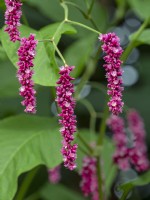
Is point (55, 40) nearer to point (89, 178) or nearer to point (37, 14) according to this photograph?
point (89, 178)

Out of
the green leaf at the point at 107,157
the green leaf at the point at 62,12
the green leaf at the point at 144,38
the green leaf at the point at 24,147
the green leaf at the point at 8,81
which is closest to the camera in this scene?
the green leaf at the point at 24,147

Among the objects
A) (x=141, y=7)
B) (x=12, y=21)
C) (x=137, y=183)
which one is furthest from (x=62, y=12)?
(x=12, y=21)

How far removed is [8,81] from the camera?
6.85 ft

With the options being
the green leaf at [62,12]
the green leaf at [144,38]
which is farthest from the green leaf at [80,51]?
the green leaf at [144,38]

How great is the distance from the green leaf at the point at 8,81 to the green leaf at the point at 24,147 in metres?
0.14

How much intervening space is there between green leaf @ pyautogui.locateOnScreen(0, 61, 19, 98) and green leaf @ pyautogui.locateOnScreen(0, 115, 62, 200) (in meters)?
0.14

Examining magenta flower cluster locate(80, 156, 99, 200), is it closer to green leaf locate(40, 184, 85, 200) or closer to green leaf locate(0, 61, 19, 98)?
green leaf locate(0, 61, 19, 98)

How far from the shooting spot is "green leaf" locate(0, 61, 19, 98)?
2031mm

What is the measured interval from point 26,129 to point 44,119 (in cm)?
11

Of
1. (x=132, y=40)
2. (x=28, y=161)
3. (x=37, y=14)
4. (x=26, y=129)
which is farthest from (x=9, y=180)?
(x=37, y=14)

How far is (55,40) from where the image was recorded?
1524 millimetres

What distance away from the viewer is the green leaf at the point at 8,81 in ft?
6.66

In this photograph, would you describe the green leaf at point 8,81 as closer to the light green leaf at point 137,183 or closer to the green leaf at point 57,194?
the light green leaf at point 137,183

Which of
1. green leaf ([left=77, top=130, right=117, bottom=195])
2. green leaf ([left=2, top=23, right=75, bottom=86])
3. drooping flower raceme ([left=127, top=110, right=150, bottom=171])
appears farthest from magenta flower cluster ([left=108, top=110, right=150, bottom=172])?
green leaf ([left=2, top=23, right=75, bottom=86])
